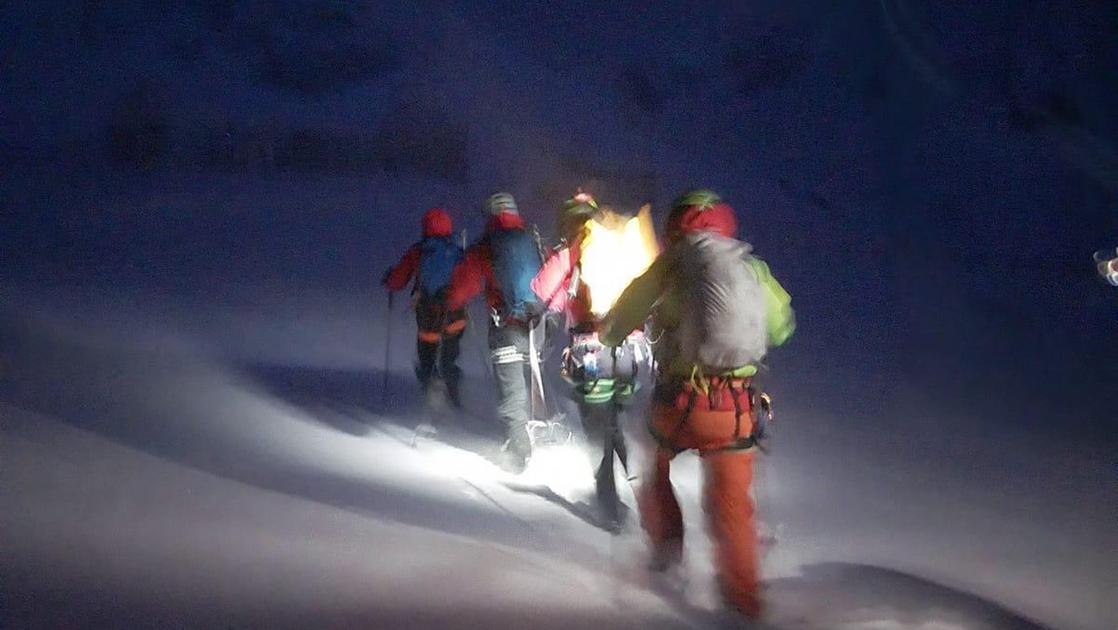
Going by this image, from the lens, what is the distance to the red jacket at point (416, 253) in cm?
806

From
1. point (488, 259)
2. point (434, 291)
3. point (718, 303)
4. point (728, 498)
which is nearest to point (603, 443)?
point (488, 259)

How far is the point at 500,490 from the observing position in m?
6.88

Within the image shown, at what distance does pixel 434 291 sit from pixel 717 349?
4.05 meters

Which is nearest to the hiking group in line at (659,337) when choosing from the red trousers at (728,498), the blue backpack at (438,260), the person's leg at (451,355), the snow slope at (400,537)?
the red trousers at (728,498)

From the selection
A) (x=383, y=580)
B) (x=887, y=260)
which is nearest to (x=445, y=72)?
(x=887, y=260)

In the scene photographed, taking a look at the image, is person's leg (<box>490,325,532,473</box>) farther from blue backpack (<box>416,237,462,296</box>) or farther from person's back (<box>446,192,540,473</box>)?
blue backpack (<box>416,237,462,296</box>)

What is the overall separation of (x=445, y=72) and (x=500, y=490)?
29.9 metres

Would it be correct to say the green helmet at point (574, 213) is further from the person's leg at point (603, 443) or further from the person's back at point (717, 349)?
the person's back at point (717, 349)

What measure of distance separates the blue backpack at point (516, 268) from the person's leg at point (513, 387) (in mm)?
279

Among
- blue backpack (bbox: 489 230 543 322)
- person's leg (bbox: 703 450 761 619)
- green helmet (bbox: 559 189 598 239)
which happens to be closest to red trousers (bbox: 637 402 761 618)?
person's leg (bbox: 703 450 761 619)

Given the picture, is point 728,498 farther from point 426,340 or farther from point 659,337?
point 426,340

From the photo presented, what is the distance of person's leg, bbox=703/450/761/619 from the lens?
4484mm

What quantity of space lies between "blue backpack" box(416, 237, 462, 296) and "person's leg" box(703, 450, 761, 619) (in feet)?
13.0

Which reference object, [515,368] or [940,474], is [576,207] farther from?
[940,474]
